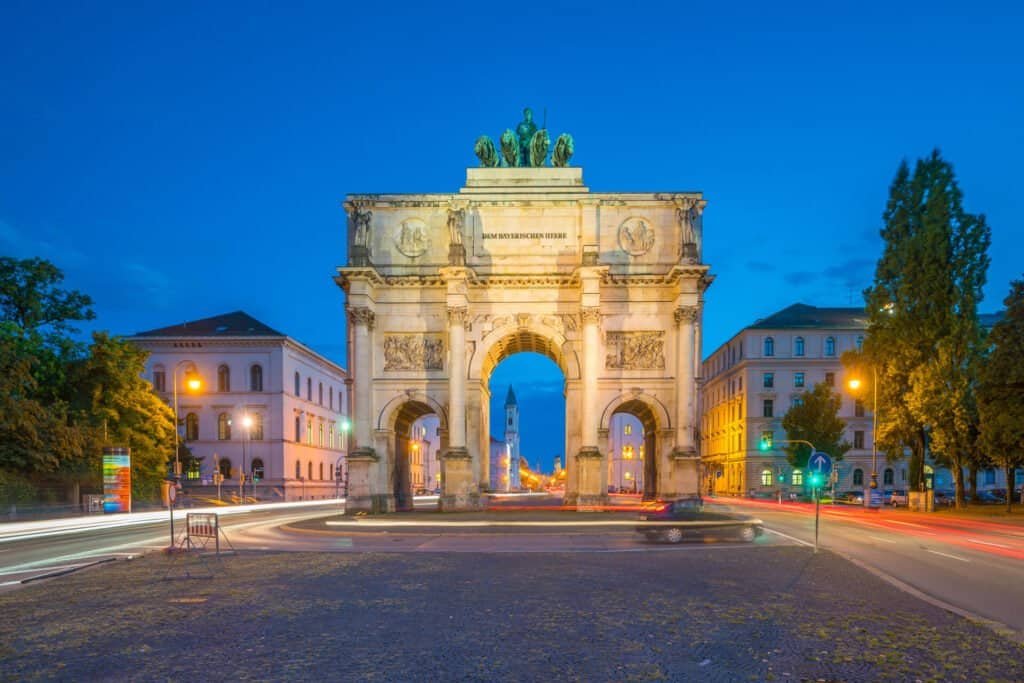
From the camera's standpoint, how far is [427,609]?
33.0 ft

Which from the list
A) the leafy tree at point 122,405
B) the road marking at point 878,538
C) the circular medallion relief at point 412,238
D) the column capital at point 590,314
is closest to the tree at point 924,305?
the road marking at point 878,538

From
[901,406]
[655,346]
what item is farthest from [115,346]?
[901,406]

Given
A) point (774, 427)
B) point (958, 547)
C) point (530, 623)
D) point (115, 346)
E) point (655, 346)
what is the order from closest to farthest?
point (530, 623)
point (958, 547)
point (655, 346)
point (115, 346)
point (774, 427)

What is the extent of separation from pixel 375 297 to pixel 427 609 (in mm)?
25479

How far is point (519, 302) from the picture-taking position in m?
34.2

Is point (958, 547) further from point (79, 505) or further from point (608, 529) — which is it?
point (79, 505)

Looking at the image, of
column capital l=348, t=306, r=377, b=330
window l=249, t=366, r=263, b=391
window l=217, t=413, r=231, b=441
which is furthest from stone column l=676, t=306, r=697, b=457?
window l=217, t=413, r=231, b=441

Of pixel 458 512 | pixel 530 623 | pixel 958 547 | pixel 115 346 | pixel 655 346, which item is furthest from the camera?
pixel 115 346

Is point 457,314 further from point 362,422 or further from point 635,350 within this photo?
point 635,350

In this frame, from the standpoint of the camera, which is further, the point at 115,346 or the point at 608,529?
the point at 115,346

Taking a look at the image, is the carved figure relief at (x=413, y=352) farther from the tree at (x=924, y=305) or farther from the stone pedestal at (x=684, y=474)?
the tree at (x=924, y=305)

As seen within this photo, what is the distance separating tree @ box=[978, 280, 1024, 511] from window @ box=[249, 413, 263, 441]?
5299cm

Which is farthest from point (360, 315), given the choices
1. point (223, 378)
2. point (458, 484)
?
point (223, 378)

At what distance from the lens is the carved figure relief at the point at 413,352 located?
112 feet
